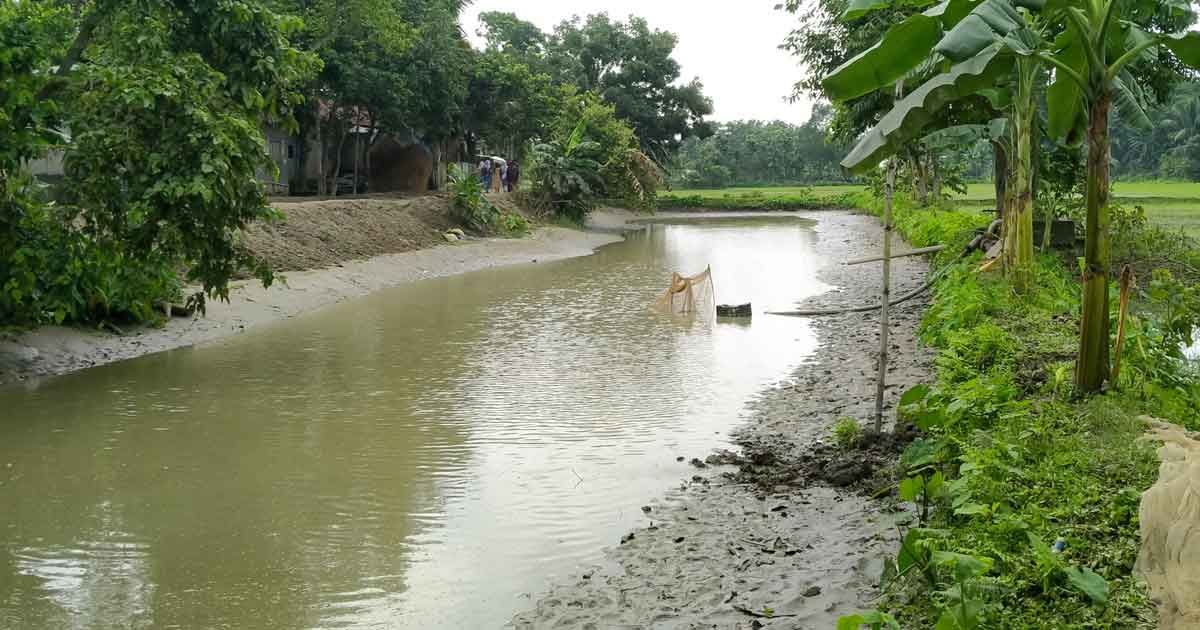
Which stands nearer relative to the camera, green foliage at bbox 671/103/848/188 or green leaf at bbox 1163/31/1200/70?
green leaf at bbox 1163/31/1200/70

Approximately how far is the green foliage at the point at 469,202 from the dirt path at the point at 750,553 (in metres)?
20.2

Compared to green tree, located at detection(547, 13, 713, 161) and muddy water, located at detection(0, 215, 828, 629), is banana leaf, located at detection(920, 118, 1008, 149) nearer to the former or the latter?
muddy water, located at detection(0, 215, 828, 629)

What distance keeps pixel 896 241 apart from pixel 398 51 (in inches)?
553

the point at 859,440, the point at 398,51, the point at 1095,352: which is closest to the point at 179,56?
the point at 859,440

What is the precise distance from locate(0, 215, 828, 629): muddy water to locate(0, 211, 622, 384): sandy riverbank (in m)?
0.43

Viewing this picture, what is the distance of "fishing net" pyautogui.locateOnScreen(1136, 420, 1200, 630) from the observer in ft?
13.3

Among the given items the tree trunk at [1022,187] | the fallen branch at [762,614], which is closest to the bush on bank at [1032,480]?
the fallen branch at [762,614]

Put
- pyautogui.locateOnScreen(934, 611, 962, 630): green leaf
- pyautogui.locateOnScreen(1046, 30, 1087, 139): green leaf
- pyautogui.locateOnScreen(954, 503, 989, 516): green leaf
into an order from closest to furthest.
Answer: pyautogui.locateOnScreen(934, 611, 962, 630): green leaf → pyautogui.locateOnScreen(954, 503, 989, 516): green leaf → pyautogui.locateOnScreen(1046, 30, 1087, 139): green leaf

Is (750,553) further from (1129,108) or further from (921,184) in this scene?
(921,184)

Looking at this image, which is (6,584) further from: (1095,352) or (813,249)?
(813,249)

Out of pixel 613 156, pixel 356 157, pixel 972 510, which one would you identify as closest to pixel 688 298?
pixel 972 510

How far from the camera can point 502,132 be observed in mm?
38969

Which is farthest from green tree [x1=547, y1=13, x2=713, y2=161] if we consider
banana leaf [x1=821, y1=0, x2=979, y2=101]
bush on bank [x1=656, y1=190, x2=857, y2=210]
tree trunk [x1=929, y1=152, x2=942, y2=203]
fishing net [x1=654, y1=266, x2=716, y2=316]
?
banana leaf [x1=821, y1=0, x2=979, y2=101]

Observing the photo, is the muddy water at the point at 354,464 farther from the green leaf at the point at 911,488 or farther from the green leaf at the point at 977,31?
the green leaf at the point at 977,31
